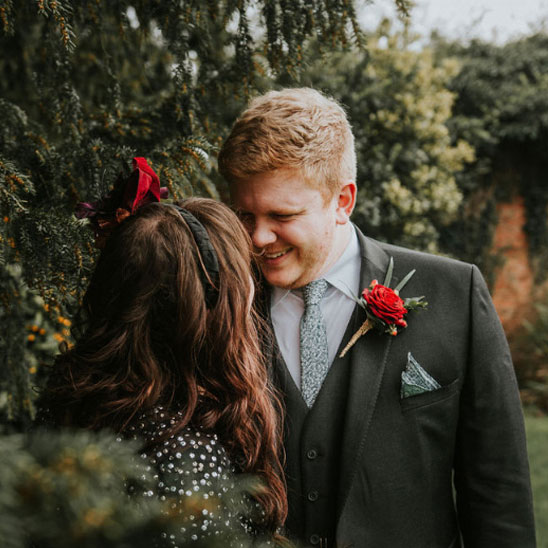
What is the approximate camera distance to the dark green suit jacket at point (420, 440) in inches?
65.9

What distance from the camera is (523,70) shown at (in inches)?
304

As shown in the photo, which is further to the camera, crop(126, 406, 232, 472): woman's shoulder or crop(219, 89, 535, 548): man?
crop(219, 89, 535, 548): man

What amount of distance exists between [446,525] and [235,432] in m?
0.94

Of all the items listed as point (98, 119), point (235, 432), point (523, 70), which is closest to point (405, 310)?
point (235, 432)

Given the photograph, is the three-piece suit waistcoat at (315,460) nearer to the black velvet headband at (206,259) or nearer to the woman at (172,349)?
the woman at (172,349)

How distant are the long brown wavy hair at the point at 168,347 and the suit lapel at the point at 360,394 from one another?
0.24 m

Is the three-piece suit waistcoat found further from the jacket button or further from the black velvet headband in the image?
the black velvet headband

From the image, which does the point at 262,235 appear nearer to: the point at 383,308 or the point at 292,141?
the point at 292,141

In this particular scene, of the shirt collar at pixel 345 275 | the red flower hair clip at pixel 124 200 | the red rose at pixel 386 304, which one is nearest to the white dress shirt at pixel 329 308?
the shirt collar at pixel 345 275

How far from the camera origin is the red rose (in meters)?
1.70

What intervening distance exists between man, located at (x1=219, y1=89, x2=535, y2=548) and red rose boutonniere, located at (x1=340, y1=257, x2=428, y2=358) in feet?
0.12

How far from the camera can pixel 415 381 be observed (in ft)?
5.66

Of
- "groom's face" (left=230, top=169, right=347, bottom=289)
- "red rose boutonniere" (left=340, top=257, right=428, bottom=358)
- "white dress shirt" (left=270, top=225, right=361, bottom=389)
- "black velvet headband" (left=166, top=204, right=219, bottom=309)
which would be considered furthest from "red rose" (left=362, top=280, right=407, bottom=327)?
"black velvet headband" (left=166, top=204, right=219, bottom=309)

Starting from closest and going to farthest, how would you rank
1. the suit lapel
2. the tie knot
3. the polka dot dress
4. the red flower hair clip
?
the polka dot dress
the red flower hair clip
the suit lapel
the tie knot
